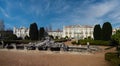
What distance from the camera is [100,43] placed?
160 ft

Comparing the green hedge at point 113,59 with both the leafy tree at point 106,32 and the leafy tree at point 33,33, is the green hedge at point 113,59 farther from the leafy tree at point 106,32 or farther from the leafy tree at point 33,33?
the leafy tree at point 33,33

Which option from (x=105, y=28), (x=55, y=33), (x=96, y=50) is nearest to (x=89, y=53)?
(x=96, y=50)

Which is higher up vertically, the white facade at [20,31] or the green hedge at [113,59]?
the white facade at [20,31]

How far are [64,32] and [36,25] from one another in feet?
147

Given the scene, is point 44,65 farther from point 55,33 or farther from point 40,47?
point 55,33

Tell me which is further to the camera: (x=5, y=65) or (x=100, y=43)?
(x=100, y=43)

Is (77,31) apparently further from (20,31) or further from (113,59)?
(113,59)

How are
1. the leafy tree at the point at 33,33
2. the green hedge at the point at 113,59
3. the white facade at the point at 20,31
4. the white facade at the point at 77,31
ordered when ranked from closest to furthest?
the green hedge at the point at 113,59 → the leafy tree at the point at 33,33 → the white facade at the point at 77,31 → the white facade at the point at 20,31

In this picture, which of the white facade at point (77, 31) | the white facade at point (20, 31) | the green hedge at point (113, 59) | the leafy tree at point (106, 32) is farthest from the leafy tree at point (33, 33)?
the white facade at point (20, 31)

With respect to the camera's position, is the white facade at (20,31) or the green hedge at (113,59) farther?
the white facade at (20,31)

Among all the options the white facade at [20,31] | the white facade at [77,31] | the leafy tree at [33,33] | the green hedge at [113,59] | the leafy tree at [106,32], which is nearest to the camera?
the green hedge at [113,59]

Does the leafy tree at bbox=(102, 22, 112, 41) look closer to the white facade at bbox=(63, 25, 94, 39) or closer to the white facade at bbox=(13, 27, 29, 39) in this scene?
the white facade at bbox=(63, 25, 94, 39)

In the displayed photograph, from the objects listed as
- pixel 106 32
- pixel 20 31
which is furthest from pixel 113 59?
pixel 20 31

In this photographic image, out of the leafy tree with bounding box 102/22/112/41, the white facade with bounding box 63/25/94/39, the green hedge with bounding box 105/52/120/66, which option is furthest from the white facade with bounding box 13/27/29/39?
the green hedge with bounding box 105/52/120/66
